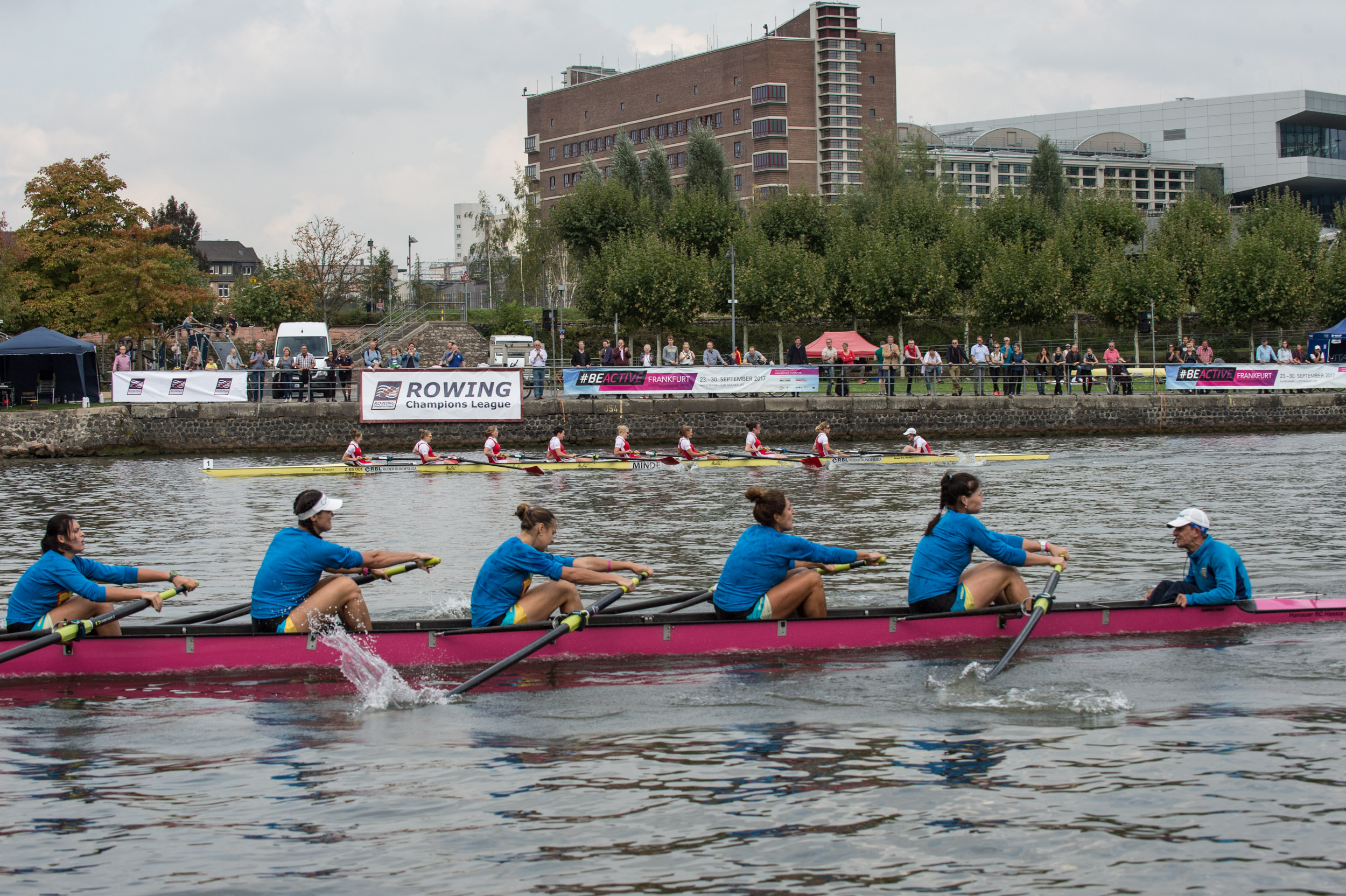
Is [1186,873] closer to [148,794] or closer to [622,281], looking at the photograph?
[148,794]

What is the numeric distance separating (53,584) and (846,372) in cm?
3197

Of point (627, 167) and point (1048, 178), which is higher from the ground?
point (627, 167)

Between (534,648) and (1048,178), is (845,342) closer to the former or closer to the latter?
(1048,178)

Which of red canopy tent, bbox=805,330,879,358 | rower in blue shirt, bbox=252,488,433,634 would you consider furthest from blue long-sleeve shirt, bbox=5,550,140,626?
red canopy tent, bbox=805,330,879,358

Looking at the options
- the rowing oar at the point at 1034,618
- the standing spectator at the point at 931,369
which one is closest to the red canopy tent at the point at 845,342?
the standing spectator at the point at 931,369

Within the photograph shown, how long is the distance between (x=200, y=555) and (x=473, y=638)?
8.69 metres

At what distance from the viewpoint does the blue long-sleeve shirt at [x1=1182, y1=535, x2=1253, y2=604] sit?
37.9 ft

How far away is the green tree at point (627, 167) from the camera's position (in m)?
74.5

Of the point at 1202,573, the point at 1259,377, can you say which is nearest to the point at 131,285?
the point at 1259,377

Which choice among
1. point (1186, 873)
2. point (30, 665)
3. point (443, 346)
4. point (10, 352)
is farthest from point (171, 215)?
point (1186, 873)

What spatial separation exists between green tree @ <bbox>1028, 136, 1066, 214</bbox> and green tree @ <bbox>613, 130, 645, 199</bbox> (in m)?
25.9

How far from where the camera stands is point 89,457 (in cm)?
3622

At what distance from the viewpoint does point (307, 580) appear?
10.7 meters

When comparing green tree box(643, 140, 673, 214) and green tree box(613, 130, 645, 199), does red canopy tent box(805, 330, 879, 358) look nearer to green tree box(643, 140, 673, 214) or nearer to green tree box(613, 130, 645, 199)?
green tree box(613, 130, 645, 199)
